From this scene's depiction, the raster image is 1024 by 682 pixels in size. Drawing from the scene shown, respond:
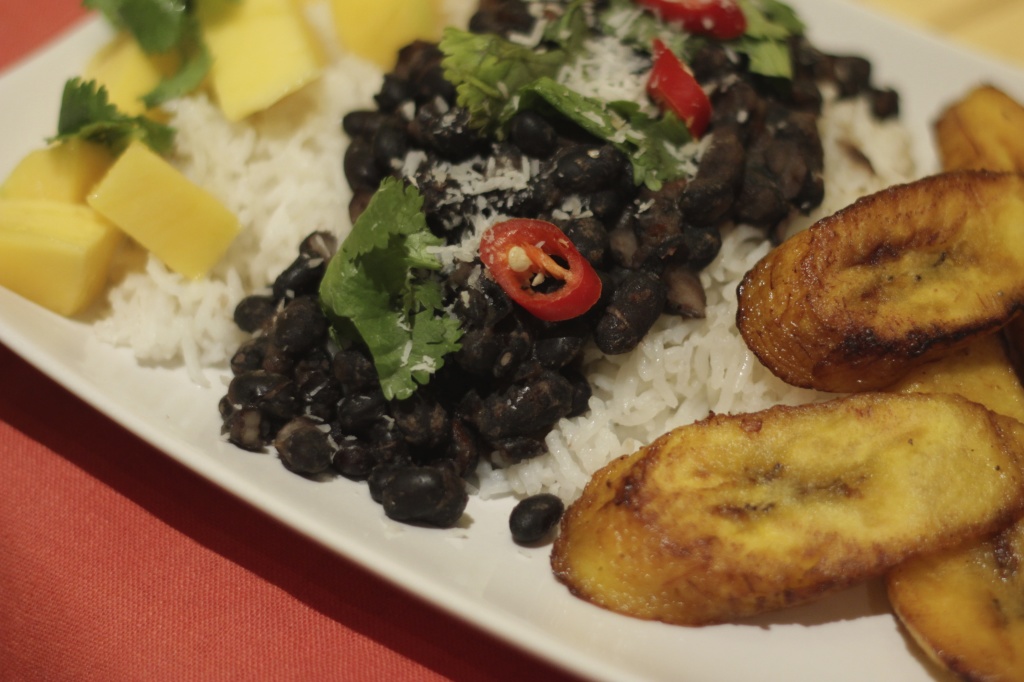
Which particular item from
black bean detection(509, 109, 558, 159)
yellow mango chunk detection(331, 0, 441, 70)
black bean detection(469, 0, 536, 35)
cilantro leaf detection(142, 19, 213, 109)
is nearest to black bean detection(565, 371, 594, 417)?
black bean detection(509, 109, 558, 159)

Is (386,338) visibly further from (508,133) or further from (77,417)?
(77,417)

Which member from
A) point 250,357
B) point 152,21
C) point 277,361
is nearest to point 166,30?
point 152,21

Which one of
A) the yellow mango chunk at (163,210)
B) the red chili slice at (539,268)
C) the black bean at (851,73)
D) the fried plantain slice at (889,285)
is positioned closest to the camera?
the fried plantain slice at (889,285)

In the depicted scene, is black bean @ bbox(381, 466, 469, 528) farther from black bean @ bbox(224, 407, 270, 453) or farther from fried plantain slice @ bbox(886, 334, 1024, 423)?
fried plantain slice @ bbox(886, 334, 1024, 423)

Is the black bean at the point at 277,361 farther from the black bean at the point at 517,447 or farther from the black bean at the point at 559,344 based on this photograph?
the black bean at the point at 559,344

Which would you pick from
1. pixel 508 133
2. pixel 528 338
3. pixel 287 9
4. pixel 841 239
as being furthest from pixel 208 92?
pixel 841 239

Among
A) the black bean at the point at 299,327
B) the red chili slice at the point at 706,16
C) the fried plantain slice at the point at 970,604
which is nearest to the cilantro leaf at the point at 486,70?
the red chili slice at the point at 706,16

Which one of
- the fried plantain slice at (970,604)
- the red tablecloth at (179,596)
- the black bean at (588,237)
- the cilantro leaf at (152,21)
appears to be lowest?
the red tablecloth at (179,596)

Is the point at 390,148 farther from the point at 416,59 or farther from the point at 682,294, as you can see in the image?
the point at 682,294
